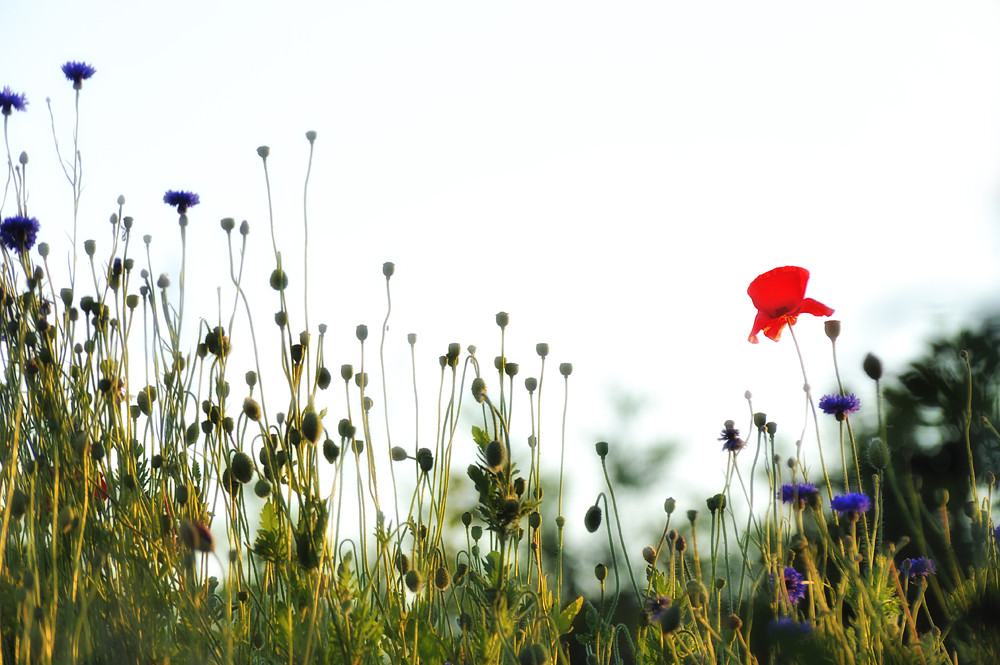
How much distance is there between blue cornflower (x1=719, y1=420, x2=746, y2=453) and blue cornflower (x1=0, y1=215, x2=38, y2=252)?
58.5 inches

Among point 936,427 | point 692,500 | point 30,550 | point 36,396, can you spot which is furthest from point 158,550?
point 692,500

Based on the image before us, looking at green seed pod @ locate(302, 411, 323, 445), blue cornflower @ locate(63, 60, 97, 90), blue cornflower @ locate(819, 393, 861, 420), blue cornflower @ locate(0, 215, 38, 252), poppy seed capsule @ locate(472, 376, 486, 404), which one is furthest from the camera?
blue cornflower @ locate(63, 60, 97, 90)

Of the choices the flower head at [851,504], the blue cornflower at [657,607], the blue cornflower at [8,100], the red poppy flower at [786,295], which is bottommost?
the blue cornflower at [657,607]

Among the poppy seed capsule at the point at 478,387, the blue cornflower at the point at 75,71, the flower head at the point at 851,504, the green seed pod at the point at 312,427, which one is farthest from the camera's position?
the blue cornflower at the point at 75,71

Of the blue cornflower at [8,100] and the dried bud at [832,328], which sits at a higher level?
the blue cornflower at [8,100]

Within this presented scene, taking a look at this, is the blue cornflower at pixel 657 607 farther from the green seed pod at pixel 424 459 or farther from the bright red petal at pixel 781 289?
the bright red petal at pixel 781 289

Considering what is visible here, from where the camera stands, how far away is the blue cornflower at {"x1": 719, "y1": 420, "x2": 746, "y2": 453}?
1883 millimetres

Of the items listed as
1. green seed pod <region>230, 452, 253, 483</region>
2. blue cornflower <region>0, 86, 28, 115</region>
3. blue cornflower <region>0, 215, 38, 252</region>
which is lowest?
green seed pod <region>230, 452, 253, 483</region>

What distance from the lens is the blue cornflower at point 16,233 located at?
Answer: 6.27 ft

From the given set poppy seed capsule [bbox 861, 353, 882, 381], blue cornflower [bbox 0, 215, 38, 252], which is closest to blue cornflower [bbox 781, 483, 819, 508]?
poppy seed capsule [bbox 861, 353, 882, 381]

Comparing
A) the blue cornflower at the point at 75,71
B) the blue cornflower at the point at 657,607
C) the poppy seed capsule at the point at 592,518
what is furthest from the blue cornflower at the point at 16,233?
the blue cornflower at the point at 657,607

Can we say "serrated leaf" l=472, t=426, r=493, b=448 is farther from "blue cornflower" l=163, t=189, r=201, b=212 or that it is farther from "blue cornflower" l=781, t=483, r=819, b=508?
"blue cornflower" l=163, t=189, r=201, b=212

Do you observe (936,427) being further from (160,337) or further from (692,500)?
(160,337)

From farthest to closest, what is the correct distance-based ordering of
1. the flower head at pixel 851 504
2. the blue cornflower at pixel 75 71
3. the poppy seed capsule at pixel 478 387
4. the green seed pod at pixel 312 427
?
the blue cornflower at pixel 75 71
the poppy seed capsule at pixel 478 387
the flower head at pixel 851 504
the green seed pod at pixel 312 427
